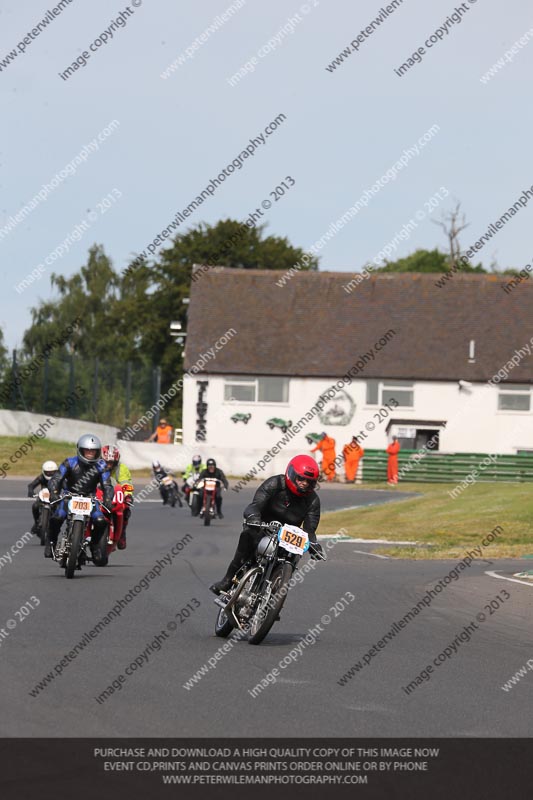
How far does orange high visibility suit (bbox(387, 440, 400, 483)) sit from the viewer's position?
49.1m

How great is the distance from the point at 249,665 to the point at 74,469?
710cm

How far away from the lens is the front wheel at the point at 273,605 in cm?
1137

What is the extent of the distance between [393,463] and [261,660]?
39.2 m

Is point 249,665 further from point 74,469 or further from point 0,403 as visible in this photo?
point 0,403

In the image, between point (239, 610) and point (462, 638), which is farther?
point (462, 638)

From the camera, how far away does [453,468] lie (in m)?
51.1

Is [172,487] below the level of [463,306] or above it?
below

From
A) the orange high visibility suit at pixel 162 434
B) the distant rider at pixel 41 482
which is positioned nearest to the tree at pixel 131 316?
the orange high visibility suit at pixel 162 434

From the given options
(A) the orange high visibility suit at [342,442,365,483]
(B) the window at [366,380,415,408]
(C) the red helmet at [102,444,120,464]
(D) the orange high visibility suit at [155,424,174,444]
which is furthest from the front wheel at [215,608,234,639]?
(B) the window at [366,380,415,408]

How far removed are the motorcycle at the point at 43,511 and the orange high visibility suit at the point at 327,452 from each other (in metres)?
25.7

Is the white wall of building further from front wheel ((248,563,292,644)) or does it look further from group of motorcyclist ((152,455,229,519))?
front wheel ((248,563,292,644))

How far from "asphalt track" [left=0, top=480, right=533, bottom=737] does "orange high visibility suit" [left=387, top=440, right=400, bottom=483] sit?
29.6 meters
